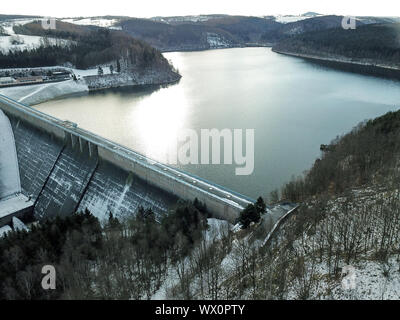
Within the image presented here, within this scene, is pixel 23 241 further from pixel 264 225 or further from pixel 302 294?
pixel 302 294

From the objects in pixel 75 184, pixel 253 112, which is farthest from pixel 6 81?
pixel 75 184

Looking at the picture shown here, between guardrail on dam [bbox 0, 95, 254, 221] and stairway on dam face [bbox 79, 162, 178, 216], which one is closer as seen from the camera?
guardrail on dam [bbox 0, 95, 254, 221]

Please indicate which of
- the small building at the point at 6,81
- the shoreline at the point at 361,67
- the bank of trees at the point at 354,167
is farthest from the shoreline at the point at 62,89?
the bank of trees at the point at 354,167

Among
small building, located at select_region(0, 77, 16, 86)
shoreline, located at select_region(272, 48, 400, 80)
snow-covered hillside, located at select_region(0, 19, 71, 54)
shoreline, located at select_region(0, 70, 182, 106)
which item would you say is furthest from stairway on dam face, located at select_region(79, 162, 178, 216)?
snow-covered hillside, located at select_region(0, 19, 71, 54)

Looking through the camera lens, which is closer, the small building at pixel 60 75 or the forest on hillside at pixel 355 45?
the small building at pixel 60 75

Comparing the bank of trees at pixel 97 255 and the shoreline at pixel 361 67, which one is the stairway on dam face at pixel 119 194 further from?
the shoreline at pixel 361 67

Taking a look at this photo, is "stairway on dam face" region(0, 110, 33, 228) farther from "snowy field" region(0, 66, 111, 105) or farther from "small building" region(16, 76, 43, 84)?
"small building" region(16, 76, 43, 84)

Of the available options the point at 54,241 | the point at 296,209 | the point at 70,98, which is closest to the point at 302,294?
the point at 296,209
